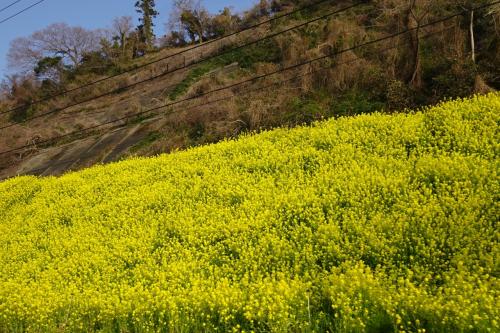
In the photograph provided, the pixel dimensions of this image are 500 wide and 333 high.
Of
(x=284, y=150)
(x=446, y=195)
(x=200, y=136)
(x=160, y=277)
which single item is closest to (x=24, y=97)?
(x=200, y=136)

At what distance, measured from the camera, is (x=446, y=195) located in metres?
9.34

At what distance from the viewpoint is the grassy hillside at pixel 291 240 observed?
6.98 metres

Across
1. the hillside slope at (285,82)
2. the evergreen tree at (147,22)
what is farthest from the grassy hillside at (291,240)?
the evergreen tree at (147,22)

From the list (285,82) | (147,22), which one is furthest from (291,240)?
(147,22)

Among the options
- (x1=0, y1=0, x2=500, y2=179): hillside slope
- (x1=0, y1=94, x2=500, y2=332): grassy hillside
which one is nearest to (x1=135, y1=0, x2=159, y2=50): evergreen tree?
(x1=0, y1=0, x2=500, y2=179): hillside slope

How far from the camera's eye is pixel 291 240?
9508 mm

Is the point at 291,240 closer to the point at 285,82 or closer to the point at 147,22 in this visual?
the point at 285,82

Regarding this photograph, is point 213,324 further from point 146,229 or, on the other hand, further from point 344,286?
point 146,229

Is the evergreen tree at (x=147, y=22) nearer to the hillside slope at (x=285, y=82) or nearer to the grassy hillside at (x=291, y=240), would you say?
the hillside slope at (x=285, y=82)

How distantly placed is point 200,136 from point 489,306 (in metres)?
17.9

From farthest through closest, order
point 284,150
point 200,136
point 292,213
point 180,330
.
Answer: point 200,136, point 284,150, point 292,213, point 180,330

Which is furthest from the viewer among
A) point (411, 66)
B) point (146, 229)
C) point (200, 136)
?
point (200, 136)

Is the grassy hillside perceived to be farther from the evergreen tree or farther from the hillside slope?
the evergreen tree

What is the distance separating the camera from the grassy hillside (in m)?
6.98
